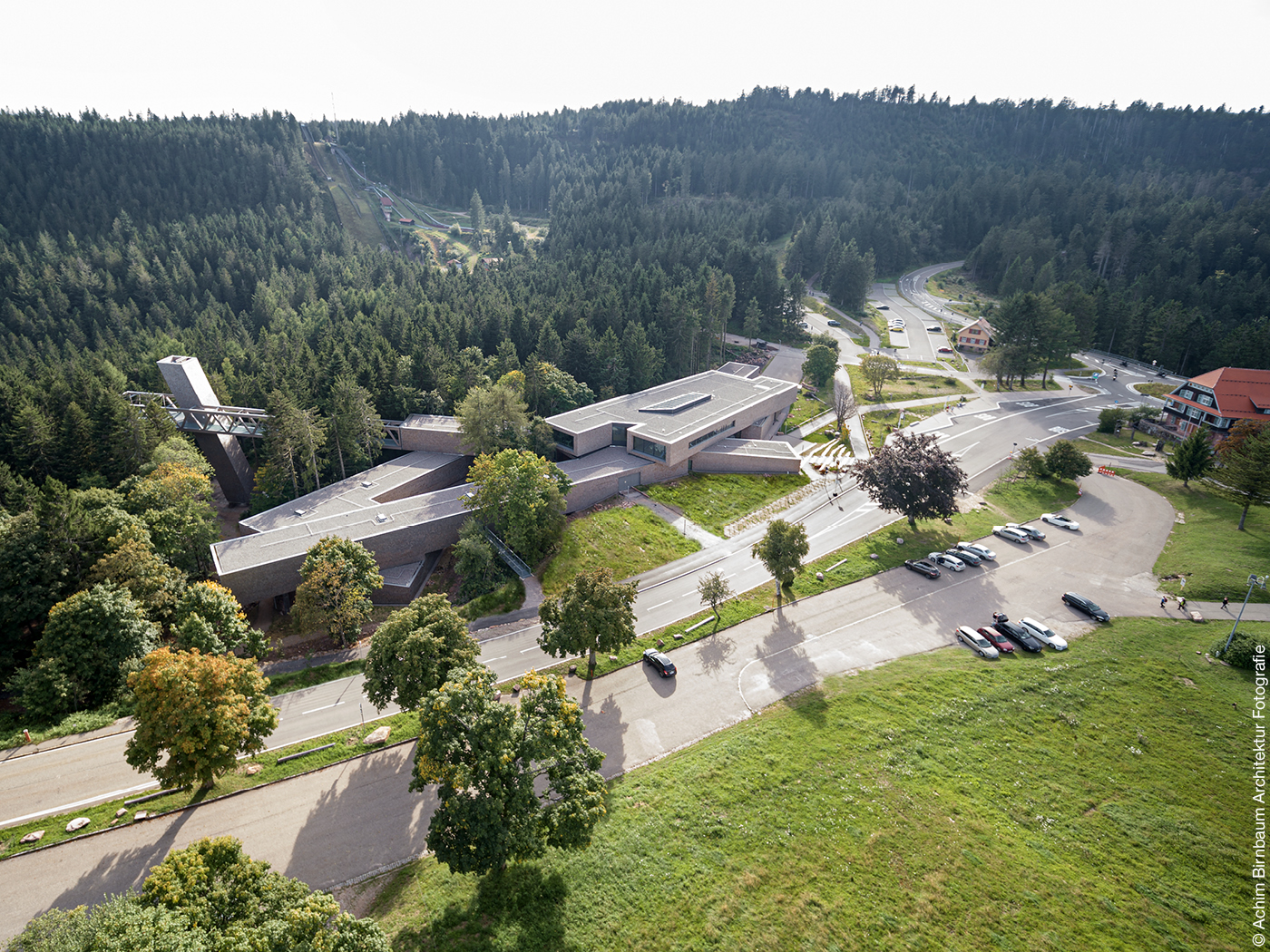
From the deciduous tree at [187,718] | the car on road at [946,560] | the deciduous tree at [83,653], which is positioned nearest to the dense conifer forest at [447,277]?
the deciduous tree at [83,653]

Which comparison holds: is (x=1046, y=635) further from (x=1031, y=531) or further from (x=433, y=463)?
(x=433, y=463)

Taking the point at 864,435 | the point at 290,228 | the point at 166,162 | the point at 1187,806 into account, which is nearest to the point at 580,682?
the point at 1187,806

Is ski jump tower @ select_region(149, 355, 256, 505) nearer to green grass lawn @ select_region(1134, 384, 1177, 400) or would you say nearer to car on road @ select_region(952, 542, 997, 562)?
car on road @ select_region(952, 542, 997, 562)

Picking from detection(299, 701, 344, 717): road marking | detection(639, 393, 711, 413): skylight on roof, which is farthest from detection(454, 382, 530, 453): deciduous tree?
detection(299, 701, 344, 717): road marking

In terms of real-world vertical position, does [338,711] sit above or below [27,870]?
below

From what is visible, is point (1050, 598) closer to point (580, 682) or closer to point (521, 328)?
point (580, 682)
